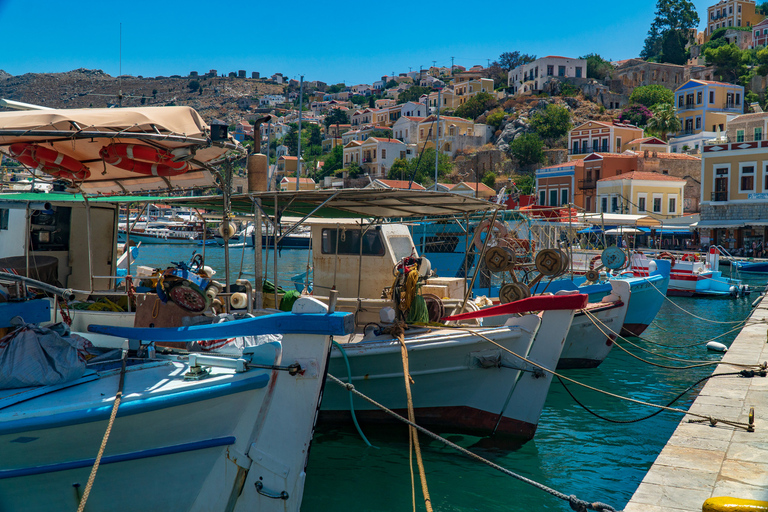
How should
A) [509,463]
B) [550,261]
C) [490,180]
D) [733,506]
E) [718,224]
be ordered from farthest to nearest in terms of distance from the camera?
1. [490,180]
2. [718,224]
3. [550,261]
4. [509,463]
5. [733,506]

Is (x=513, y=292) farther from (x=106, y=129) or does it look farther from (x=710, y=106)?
(x=710, y=106)

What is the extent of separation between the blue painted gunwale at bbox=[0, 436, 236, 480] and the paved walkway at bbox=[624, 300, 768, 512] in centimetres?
340

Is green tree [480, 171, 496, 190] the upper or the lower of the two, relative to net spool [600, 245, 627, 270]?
upper

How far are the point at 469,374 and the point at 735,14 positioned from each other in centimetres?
13425

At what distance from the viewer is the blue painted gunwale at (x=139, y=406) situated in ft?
14.2

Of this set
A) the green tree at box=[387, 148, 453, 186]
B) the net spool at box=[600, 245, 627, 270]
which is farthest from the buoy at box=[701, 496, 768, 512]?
the green tree at box=[387, 148, 453, 186]

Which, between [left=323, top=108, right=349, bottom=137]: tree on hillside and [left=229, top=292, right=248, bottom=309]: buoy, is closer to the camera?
[left=229, top=292, right=248, bottom=309]: buoy

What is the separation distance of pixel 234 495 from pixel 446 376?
4056mm

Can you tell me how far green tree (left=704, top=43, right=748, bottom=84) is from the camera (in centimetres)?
8969

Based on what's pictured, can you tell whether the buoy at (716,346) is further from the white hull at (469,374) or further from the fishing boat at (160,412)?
the fishing boat at (160,412)

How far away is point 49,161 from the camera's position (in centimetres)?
645

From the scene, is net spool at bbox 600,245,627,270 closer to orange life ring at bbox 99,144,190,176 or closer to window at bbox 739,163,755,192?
orange life ring at bbox 99,144,190,176

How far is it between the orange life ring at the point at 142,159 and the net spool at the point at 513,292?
636 centimetres

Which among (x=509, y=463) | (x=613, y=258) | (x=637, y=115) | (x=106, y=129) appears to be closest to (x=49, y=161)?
(x=106, y=129)
